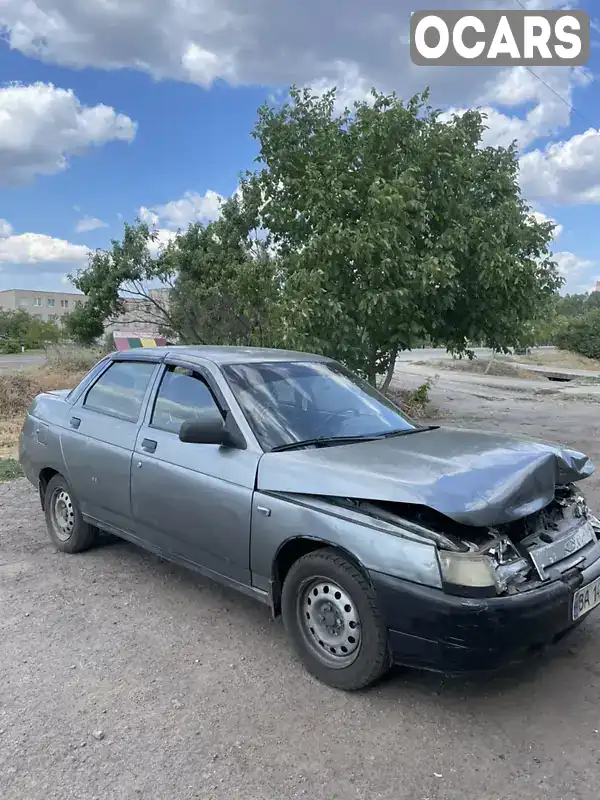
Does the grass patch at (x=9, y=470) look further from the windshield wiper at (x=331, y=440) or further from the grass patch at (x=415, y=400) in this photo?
the grass patch at (x=415, y=400)

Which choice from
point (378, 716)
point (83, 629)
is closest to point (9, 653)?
point (83, 629)

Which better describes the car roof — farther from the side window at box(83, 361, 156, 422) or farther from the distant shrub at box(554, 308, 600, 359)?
the distant shrub at box(554, 308, 600, 359)

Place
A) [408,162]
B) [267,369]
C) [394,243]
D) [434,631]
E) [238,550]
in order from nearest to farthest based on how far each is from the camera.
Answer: [434,631], [238,550], [267,369], [394,243], [408,162]

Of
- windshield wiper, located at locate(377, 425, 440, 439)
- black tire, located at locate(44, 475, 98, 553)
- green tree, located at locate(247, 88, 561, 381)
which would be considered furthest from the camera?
green tree, located at locate(247, 88, 561, 381)

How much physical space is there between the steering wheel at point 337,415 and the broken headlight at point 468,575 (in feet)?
4.11

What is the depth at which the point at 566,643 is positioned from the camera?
379 centimetres

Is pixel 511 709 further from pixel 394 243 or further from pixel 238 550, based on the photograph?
pixel 394 243

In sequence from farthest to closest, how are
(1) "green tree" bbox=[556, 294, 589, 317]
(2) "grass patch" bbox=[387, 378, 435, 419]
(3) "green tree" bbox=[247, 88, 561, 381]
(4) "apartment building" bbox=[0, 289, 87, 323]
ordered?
(4) "apartment building" bbox=[0, 289, 87, 323]
(1) "green tree" bbox=[556, 294, 589, 317]
(2) "grass patch" bbox=[387, 378, 435, 419]
(3) "green tree" bbox=[247, 88, 561, 381]

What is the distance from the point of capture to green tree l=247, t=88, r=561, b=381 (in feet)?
30.2

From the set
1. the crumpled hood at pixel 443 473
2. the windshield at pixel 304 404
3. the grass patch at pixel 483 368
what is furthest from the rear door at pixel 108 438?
the grass patch at pixel 483 368

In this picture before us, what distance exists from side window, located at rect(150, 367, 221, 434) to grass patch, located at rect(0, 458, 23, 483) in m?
4.60

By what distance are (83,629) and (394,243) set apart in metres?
6.66

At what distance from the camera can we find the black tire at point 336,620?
3.11 meters

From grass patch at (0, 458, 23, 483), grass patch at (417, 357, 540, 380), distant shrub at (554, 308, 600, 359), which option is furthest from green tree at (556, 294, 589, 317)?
grass patch at (0, 458, 23, 483)
